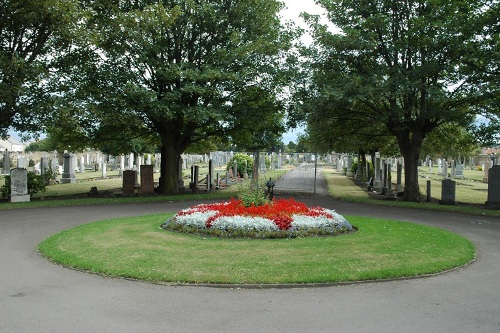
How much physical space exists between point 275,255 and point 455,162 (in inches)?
1551

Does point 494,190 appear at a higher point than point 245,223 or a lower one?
higher

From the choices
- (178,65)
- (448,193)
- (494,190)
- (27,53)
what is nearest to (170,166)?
(178,65)

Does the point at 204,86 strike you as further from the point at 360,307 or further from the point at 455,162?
the point at 455,162

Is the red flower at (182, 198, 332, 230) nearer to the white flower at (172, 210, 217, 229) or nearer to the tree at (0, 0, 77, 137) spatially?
the white flower at (172, 210, 217, 229)

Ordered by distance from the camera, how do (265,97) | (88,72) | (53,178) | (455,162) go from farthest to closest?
(455,162), (53,178), (265,97), (88,72)

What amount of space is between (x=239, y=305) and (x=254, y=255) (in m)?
2.65

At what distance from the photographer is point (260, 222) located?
1113 centimetres

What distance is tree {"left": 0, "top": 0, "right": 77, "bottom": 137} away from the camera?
16938 mm

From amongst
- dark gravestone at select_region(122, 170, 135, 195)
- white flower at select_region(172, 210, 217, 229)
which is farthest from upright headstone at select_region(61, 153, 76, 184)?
white flower at select_region(172, 210, 217, 229)

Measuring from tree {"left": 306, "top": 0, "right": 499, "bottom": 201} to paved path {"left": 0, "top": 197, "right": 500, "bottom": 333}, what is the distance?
11835 millimetres

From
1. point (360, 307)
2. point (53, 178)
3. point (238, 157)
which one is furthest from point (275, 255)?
point (238, 157)

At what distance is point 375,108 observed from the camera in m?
22.0

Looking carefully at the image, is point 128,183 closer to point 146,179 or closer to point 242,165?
point 146,179

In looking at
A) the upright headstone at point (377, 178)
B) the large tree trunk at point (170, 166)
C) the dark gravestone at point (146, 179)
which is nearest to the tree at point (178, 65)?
the large tree trunk at point (170, 166)
